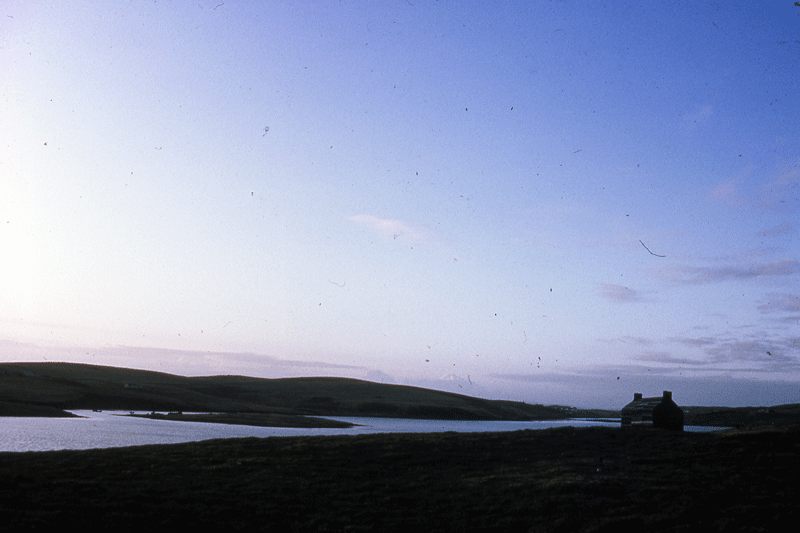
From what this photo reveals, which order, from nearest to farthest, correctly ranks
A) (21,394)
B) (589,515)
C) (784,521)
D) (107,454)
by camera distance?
(784,521), (589,515), (107,454), (21,394)

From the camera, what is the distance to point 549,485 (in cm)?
2297

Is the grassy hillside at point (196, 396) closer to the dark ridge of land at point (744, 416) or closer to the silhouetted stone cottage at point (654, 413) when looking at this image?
the dark ridge of land at point (744, 416)

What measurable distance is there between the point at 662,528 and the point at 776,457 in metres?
11.3

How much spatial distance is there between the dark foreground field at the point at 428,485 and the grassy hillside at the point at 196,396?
3738 inches

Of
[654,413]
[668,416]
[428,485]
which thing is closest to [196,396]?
[654,413]

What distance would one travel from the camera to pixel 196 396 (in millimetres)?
152250

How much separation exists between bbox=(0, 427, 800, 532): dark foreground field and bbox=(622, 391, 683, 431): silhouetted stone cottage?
8.39 m

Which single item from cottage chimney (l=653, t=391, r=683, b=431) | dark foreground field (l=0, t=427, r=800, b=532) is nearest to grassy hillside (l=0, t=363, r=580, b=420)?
dark foreground field (l=0, t=427, r=800, b=532)

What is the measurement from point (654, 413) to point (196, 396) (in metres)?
133

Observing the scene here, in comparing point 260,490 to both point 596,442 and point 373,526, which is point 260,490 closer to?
point 373,526

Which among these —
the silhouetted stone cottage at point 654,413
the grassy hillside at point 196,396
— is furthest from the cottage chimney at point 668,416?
the grassy hillside at point 196,396

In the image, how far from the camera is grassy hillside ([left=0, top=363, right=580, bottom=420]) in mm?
122588

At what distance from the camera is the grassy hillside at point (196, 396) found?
12259 centimetres

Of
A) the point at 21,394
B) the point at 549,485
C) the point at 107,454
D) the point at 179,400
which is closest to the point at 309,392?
the point at 179,400
